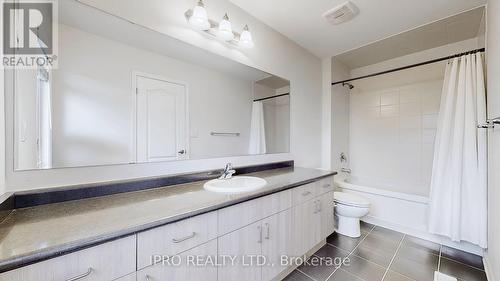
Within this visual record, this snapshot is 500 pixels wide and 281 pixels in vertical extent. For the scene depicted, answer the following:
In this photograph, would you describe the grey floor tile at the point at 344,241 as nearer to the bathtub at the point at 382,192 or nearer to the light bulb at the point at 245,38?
the bathtub at the point at 382,192

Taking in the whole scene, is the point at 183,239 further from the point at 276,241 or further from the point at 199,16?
the point at 199,16

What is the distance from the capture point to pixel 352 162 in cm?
337

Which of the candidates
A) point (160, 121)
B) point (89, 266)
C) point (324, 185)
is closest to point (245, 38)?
point (160, 121)

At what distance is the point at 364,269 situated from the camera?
66.6 inches

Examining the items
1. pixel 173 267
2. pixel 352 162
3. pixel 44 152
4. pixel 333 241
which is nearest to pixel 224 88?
pixel 44 152

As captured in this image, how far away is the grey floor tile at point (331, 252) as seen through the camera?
1.90 meters

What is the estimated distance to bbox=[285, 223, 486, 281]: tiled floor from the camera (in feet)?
5.26

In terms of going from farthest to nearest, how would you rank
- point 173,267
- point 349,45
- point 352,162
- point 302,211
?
1. point 352,162
2. point 349,45
3. point 302,211
4. point 173,267

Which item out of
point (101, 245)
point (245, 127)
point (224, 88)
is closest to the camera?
point (101, 245)

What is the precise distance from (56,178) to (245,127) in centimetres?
139

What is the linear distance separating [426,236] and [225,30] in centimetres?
303

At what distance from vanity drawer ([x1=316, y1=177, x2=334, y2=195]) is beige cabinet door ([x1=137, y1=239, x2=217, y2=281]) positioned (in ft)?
3.82

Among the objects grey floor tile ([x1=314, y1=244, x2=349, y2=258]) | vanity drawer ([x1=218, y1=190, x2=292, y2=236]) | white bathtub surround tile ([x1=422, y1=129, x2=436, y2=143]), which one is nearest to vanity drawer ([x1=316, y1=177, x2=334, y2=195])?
vanity drawer ([x1=218, y1=190, x2=292, y2=236])

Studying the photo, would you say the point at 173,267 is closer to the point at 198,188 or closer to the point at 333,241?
the point at 198,188
